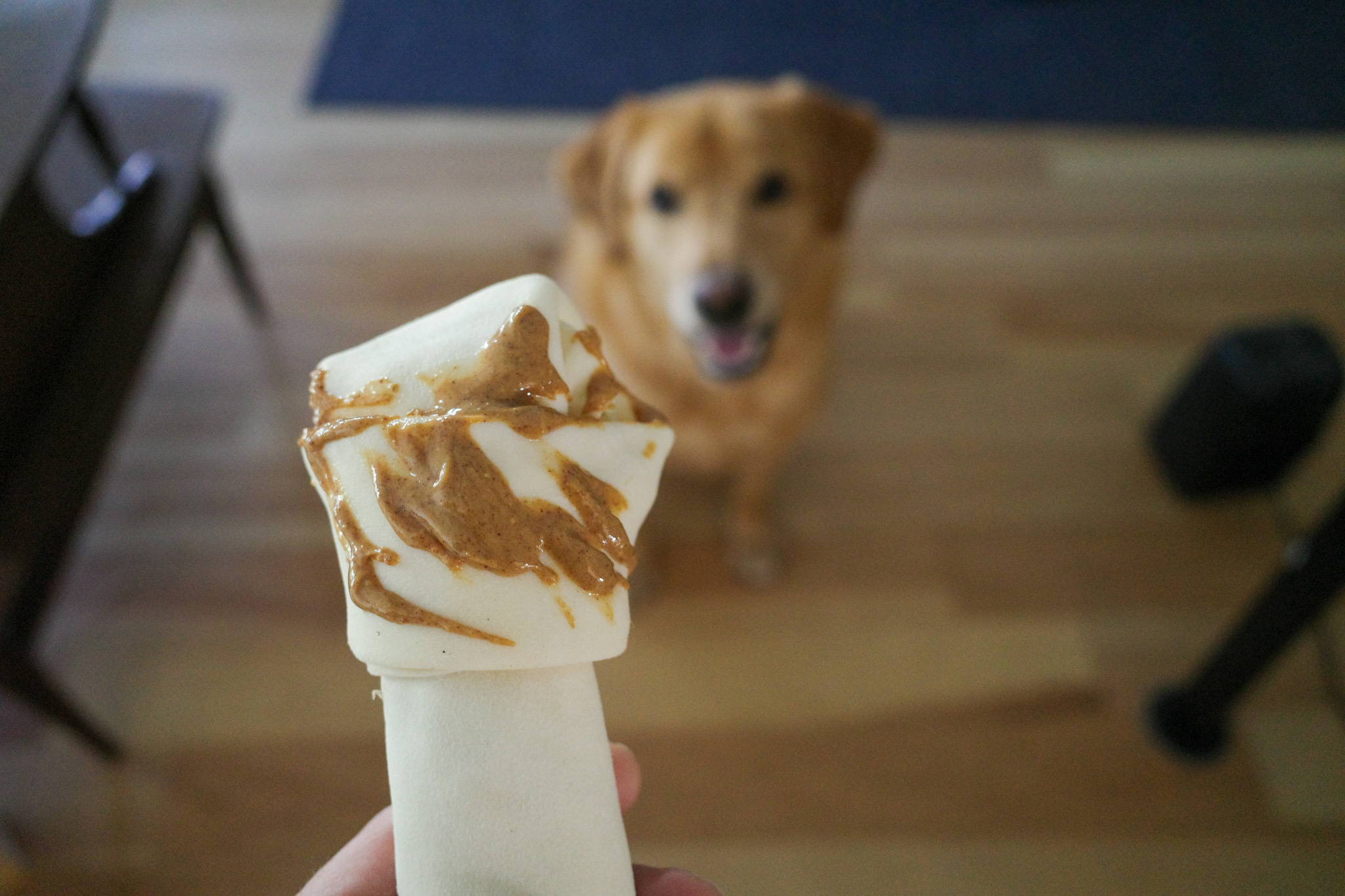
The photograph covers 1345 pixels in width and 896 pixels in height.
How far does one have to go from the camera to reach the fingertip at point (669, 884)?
0.59 metres

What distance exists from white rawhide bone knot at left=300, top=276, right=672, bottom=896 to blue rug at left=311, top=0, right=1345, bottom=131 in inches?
71.5

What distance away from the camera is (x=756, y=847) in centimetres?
82

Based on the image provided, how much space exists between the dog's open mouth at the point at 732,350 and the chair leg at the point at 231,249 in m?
0.97

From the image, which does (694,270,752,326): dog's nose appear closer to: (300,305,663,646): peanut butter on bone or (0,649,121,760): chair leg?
(300,305,663,646): peanut butter on bone

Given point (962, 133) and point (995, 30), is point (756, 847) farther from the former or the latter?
point (995, 30)

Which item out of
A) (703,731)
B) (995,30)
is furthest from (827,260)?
(995,30)

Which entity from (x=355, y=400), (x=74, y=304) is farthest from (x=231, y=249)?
(x=355, y=400)

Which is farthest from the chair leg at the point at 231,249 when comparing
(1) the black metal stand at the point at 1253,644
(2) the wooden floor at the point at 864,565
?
(1) the black metal stand at the point at 1253,644

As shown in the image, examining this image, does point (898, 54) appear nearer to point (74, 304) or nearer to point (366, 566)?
point (74, 304)

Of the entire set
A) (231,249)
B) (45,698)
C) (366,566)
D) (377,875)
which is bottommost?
(45,698)

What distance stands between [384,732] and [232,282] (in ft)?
5.06

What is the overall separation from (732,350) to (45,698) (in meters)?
1.03

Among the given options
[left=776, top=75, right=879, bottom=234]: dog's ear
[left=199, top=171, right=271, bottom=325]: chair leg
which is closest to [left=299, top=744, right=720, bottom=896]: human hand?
[left=776, top=75, right=879, bottom=234]: dog's ear

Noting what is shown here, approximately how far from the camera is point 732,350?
1140 millimetres
